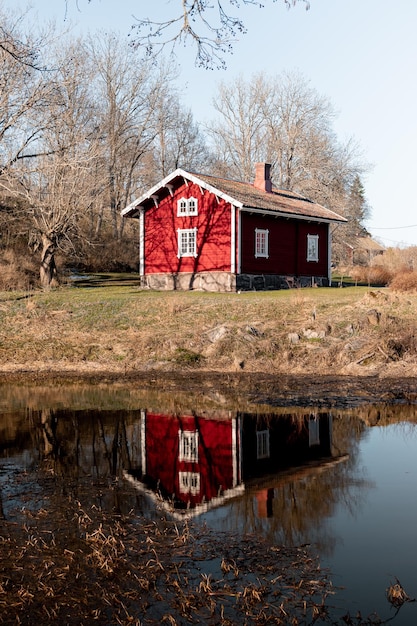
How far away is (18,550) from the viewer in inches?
246

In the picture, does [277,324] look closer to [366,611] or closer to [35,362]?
[35,362]

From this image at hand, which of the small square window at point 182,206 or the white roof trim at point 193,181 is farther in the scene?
the small square window at point 182,206

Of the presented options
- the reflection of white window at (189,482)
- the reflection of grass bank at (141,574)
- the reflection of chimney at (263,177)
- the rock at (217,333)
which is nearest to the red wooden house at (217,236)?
the reflection of chimney at (263,177)

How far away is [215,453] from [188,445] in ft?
2.09

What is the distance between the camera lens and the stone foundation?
30.5m

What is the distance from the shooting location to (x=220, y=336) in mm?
19328

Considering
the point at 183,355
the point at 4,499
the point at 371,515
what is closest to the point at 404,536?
the point at 371,515

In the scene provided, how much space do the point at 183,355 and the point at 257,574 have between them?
43.0 ft

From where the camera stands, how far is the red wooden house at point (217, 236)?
100 ft

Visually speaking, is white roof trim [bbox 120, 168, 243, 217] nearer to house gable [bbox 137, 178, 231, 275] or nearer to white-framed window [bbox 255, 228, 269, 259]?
house gable [bbox 137, 178, 231, 275]

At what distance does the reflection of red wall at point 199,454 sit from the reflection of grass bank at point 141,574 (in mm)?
1333

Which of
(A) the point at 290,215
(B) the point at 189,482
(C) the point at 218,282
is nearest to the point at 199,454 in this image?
(B) the point at 189,482

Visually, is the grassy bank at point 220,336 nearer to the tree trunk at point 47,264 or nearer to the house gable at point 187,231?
the house gable at point 187,231

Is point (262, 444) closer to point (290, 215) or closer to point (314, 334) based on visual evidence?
point (314, 334)
